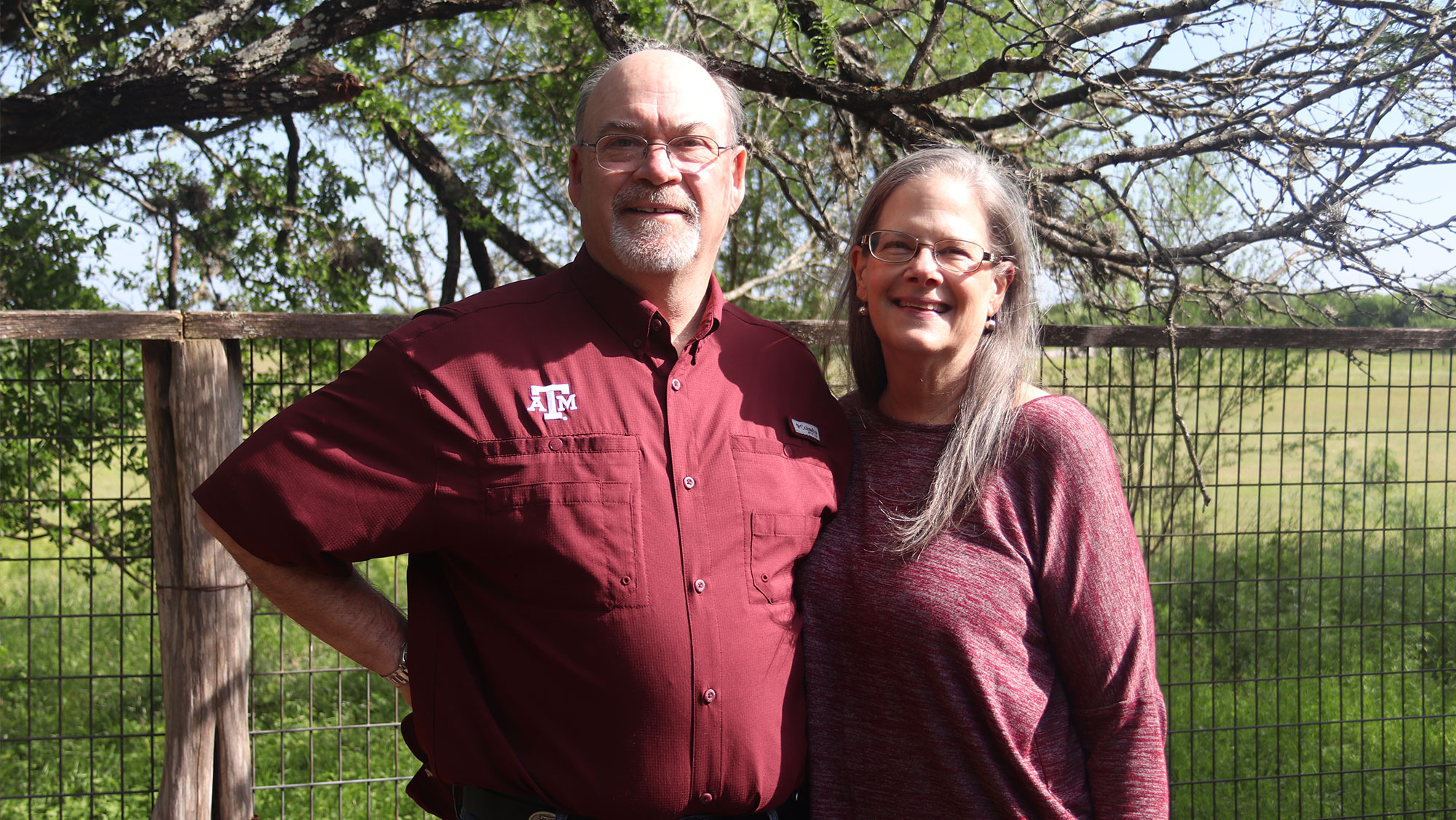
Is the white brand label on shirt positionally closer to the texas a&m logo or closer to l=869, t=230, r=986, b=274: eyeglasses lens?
l=869, t=230, r=986, b=274: eyeglasses lens

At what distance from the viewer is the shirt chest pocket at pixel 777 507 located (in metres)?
1.93

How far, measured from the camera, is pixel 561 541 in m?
1.78

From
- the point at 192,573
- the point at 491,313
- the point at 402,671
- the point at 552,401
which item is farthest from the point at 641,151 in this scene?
the point at 192,573

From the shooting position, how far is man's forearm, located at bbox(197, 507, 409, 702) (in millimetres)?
1886

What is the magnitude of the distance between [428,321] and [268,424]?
0.35m

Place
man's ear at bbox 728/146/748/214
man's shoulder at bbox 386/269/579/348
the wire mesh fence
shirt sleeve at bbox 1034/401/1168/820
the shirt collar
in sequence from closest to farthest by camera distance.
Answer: shirt sleeve at bbox 1034/401/1168/820 < man's shoulder at bbox 386/269/579/348 < the shirt collar < man's ear at bbox 728/146/748/214 < the wire mesh fence

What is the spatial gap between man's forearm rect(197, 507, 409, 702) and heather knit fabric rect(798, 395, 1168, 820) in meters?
0.95

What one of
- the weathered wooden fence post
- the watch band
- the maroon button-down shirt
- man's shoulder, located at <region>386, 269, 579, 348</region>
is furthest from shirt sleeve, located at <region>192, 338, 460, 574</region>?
the weathered wooden fence post

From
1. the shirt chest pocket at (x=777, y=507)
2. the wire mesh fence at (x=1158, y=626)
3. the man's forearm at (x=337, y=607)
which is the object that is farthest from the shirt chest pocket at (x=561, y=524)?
the wire mesh fence at (x=1158, y=626)

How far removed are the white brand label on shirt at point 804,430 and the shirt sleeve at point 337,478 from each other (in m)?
0.72

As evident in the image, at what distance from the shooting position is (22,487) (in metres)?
5.21

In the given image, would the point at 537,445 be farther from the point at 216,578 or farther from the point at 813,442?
the point at 216,578

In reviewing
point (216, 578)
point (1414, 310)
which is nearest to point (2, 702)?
point (216, 578)

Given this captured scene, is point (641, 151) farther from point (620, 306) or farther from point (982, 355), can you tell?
point (982, 355)
